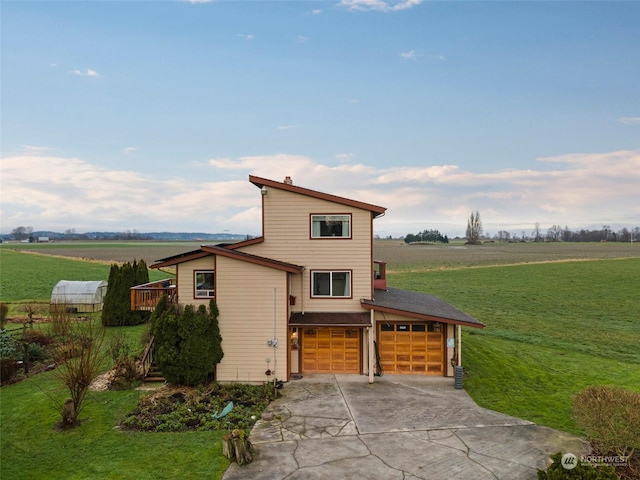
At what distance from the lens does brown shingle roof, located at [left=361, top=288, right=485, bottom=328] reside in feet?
51.2

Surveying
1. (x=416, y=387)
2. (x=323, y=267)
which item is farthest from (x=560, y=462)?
(x=323, y=267)

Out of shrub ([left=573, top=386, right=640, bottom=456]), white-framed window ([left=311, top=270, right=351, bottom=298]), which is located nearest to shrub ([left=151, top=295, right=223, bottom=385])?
white-framed window ([left=311, top=270, right=351, bottom=298])

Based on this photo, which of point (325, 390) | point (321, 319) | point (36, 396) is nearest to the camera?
point (36, 396)

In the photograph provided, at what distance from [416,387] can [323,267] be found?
6.09 m

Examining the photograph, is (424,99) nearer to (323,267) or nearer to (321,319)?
(323,267)

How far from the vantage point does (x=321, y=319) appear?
53.5ft

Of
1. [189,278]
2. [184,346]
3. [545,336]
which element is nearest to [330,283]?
[189,278]

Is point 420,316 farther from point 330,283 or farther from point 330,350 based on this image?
point 330,350

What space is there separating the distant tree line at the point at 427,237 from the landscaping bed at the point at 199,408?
533 ft

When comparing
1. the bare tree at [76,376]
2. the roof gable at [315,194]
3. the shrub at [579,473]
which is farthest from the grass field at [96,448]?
the roof gable at [315,194]

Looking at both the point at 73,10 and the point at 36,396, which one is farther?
the point at 73,10

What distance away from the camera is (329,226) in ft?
56.5

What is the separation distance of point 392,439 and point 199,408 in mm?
6238

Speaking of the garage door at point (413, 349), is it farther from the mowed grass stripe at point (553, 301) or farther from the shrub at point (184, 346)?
the mowed grass stripe at point (553, 301)
